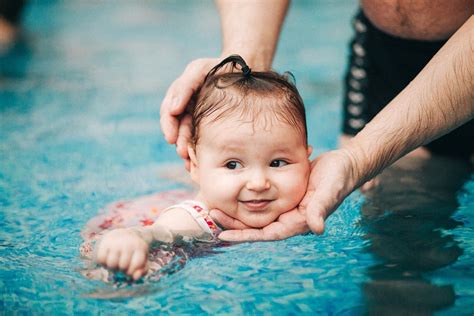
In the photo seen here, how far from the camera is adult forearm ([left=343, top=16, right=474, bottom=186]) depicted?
91.9 inches

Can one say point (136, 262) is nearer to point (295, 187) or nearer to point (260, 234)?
point (260, 234)

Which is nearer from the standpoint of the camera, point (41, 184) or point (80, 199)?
point (80, 199)

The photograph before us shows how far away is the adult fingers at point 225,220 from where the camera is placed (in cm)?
246

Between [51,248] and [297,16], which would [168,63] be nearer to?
[297,16]

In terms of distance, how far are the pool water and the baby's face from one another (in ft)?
0.52

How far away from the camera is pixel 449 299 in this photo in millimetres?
2162

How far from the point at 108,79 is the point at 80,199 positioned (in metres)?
3.07

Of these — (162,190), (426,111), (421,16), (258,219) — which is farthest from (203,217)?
(421,16)

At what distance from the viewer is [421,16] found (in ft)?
9.76


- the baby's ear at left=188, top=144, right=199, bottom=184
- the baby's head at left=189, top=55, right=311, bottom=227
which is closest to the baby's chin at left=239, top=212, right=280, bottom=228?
the baby's head at left=189, top=55, right=311, bottom=227

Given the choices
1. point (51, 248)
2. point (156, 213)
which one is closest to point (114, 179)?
point (156, 213)

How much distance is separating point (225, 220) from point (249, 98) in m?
0.47

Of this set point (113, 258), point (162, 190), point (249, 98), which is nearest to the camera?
point (113, 258)

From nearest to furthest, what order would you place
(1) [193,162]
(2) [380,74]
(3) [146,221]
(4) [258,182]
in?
(4) [258,182]
(1) [193,162]
(3) [146,221]
(2) [380,74]
